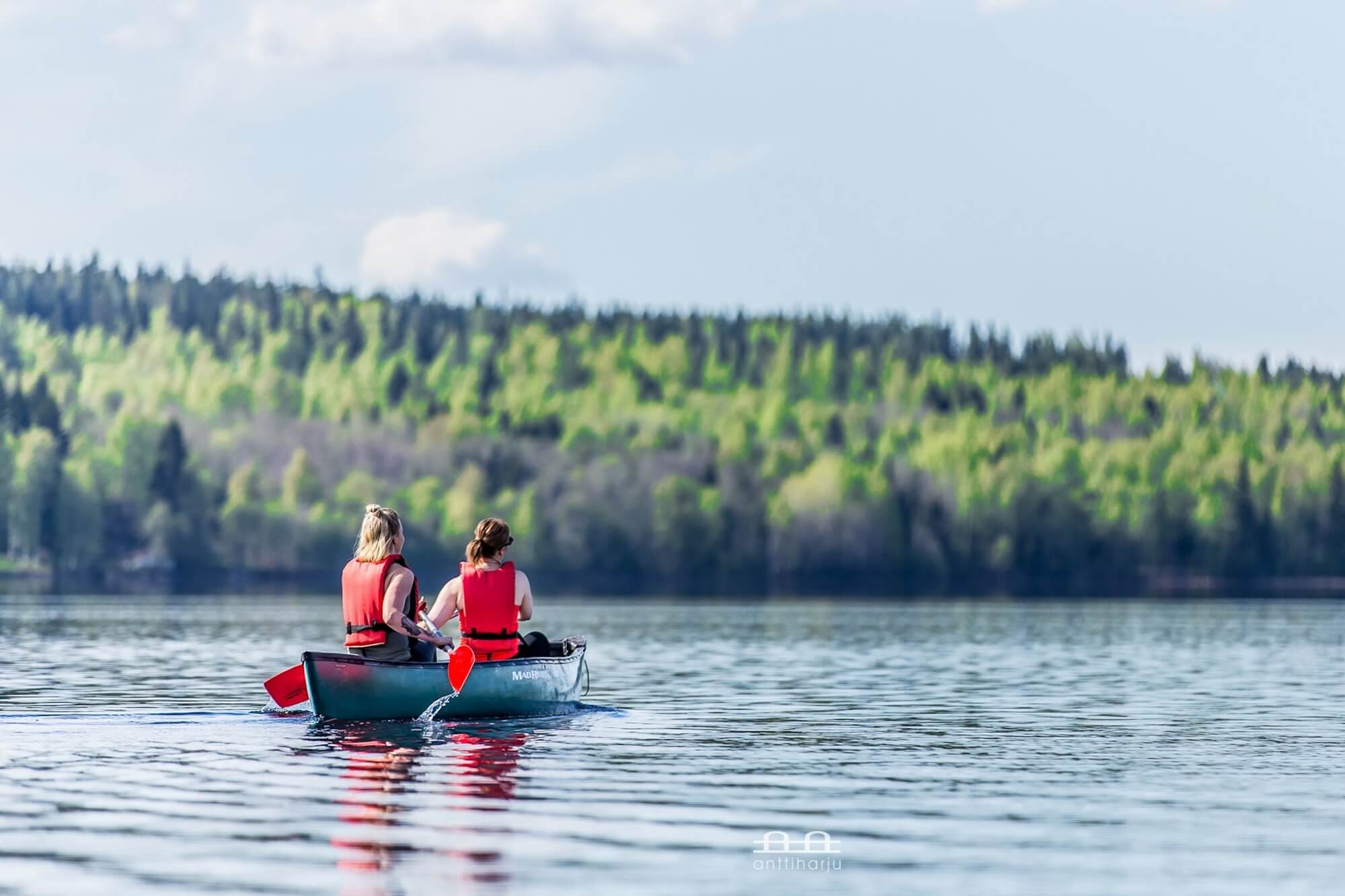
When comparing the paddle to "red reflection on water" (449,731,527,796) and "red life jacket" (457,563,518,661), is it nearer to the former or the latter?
"red life jacket" (457,563,518,661)

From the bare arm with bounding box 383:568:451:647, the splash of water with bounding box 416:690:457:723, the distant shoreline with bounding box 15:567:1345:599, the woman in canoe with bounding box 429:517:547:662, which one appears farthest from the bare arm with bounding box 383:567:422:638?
the distant shoreline with bounding box 15:567:1345:599

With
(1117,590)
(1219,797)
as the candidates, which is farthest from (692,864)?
(1117,590)

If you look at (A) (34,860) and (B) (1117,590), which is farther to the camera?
(B) (1117,590)

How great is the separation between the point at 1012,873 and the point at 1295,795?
6392 millimetres

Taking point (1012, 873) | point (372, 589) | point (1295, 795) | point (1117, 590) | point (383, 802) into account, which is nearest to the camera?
point (1012, 873)

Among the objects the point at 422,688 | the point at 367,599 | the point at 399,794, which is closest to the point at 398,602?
the point at 367,599

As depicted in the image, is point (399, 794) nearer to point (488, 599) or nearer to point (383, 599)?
point (383, 599)

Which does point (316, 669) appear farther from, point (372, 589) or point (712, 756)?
point (712, 756)

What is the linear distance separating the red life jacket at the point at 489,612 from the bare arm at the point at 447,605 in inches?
5.6

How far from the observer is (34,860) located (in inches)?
655

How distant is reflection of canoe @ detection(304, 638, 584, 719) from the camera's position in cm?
2712

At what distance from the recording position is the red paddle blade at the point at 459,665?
2769 cm

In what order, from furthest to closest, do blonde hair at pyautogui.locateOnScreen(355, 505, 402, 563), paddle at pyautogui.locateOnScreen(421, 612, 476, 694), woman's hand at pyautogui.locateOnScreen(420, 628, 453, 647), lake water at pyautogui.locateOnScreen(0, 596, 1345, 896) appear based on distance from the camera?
paddle at pyautogui.locateOnScreen(421, 612, 476, 694), woman's hand at pyautogui.locateOnScreen(420, 628, 453, 647), blonde hair at pyautogui.locateOnScreen(355, 505, 402, 563), lake water at pyautogui.locateOnScreen(0, 596, 1345, 896)

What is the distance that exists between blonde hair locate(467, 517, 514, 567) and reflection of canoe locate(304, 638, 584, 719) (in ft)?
4.92
